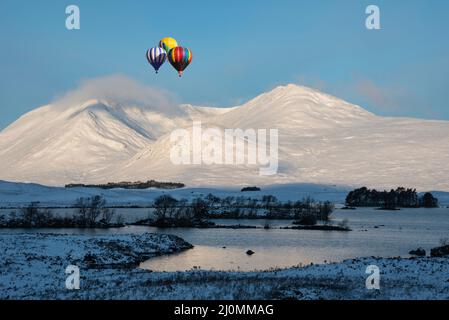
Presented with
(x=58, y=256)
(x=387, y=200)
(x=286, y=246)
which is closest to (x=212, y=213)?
(x=286, y=246)

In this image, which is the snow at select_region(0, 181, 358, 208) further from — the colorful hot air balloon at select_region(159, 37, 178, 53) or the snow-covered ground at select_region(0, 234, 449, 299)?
the snow-covered ground at select_region(0, 234, 449, 299)

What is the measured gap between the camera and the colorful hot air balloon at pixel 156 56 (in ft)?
219

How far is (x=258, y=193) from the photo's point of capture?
→ 575 ft

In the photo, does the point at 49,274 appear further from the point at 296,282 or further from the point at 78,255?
the point at 296,282

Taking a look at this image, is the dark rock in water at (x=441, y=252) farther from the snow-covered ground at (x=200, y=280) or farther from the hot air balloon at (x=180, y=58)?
the hot air balloon at (x=180, y=58)

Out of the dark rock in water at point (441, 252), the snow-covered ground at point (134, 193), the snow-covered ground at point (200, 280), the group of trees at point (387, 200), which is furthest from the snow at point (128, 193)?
the dark rock in water at point (441, 252)

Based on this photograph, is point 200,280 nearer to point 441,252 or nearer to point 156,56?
point 441,252

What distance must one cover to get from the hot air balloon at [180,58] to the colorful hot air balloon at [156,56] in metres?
1.00

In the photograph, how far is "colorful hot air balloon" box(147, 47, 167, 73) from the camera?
6675cm

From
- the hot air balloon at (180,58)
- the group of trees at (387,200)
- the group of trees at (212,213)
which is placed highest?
the hot air balloon at (180,58)

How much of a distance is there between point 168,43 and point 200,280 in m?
45.3

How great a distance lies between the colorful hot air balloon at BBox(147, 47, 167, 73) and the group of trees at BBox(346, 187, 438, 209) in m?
92.8
